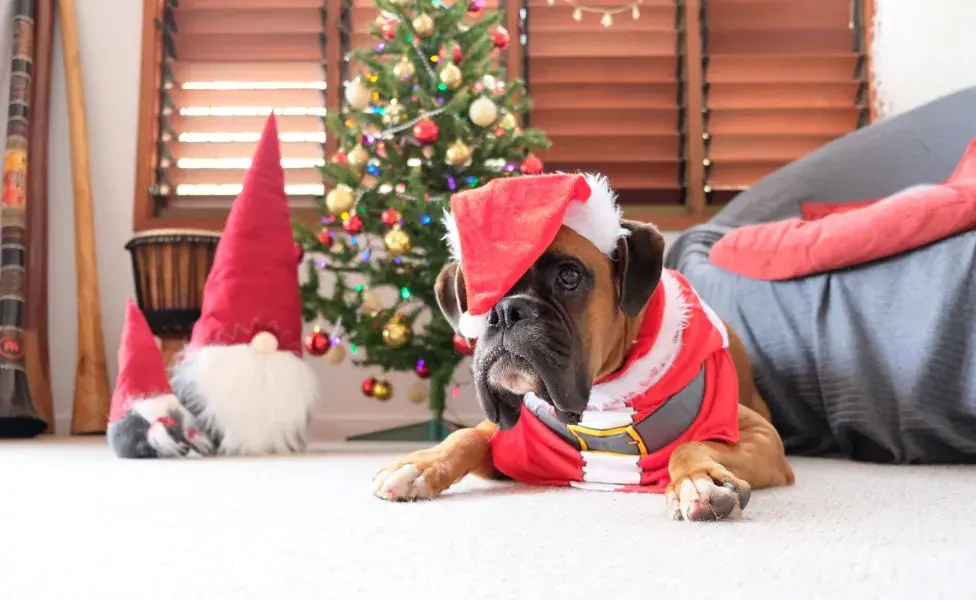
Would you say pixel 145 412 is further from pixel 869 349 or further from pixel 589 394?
pixel 869 349

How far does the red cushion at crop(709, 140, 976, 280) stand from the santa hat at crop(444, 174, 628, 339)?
39.2 inches

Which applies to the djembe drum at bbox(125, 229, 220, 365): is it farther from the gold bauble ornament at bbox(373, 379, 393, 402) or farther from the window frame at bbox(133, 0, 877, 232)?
the gold bauble ornament at bbox(373, 379, 393, 402)

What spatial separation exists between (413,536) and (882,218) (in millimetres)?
1495

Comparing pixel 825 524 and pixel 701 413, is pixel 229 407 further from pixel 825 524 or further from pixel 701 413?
pixel 825 524

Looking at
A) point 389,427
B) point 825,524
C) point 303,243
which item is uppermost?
point 303,243

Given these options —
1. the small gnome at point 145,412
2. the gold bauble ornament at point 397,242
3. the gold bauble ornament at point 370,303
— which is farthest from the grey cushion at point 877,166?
the small gnome at point 145,412

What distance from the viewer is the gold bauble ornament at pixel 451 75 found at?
2.73 metres

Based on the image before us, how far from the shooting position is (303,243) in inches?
115

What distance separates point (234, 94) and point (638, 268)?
2.97 metres

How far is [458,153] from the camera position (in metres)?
2.70

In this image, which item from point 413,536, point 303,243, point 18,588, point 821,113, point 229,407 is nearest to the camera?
point 18,588

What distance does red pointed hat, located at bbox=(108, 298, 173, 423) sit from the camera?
7.48ft

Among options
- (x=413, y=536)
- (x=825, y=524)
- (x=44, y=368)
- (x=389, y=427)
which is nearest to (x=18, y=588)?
(x=413, y=536)

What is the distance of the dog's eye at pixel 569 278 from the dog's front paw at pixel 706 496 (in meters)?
0.36
